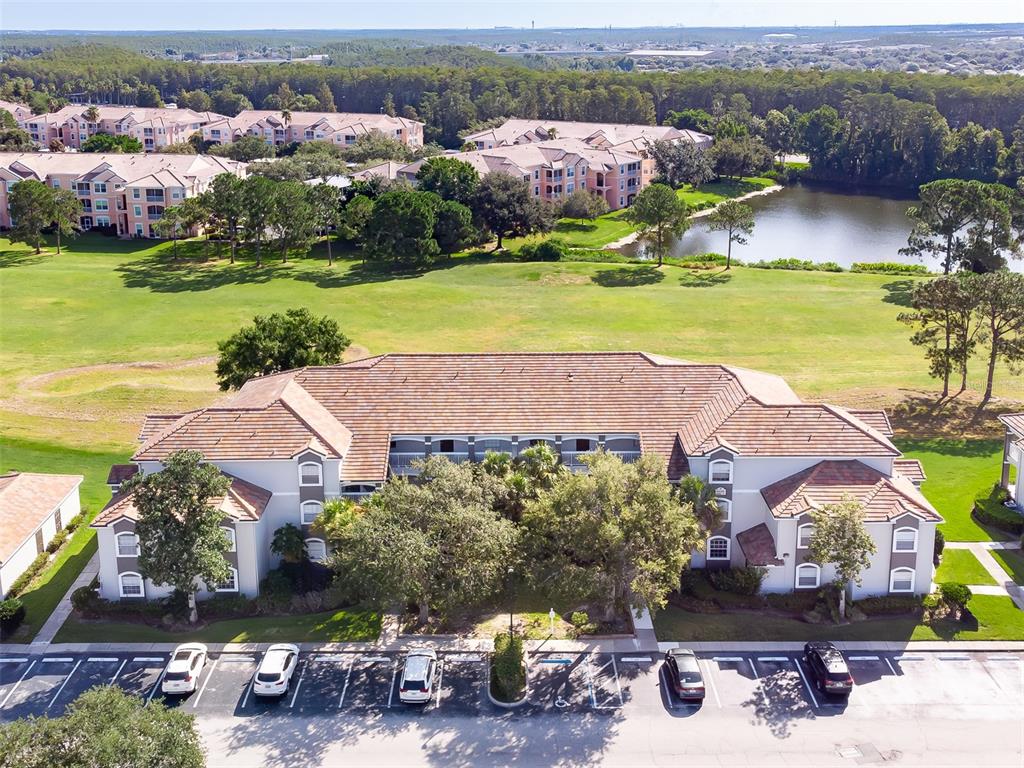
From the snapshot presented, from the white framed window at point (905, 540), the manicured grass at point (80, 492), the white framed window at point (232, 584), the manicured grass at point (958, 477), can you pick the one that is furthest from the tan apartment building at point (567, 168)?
the white framed window at point (905, 540)

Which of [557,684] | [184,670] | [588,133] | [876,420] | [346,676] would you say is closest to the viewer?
[184,670]

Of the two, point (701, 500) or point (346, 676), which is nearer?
point (346, 676)

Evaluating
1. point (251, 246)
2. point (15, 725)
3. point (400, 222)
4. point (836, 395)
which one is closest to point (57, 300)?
point (251, 246)

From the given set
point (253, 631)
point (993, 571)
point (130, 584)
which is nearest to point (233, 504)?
point (253, 631)

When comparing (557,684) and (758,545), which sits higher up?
(758,545)

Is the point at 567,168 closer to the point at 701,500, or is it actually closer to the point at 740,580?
the point at 701,500

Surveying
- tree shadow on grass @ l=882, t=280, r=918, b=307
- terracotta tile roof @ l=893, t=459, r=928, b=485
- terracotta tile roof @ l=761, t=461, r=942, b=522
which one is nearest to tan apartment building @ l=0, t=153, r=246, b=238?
tree shadow on grass @ l=882, t=280, r=918, b=307
